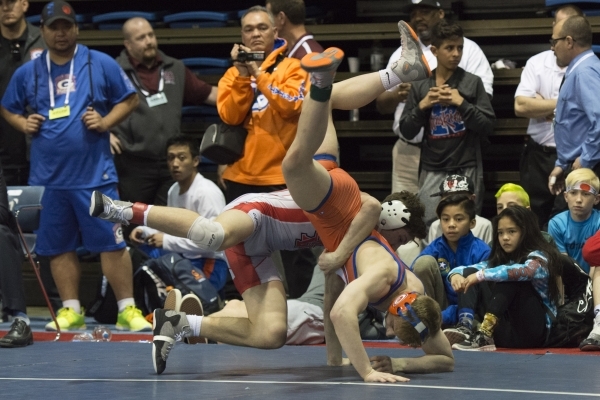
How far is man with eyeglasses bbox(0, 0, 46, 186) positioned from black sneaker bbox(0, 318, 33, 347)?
222 cm

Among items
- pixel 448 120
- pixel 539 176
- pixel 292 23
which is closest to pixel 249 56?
pixel 292 23

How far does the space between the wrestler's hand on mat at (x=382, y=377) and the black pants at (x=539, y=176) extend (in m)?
3.01

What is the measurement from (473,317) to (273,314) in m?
1.41

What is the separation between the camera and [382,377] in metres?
4.26

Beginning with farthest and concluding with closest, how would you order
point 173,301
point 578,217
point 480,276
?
point 578,217, point 480,276, point 173,301

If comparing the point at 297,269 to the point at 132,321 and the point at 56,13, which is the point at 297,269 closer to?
the point at 132,321

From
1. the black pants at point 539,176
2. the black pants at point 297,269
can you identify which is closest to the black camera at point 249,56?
the black pants at point 297,269

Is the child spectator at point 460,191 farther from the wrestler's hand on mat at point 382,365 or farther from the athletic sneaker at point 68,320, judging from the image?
the athletic sneaker at point 68,320

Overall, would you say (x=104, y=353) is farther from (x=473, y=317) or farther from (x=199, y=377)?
(x=473, y=317)

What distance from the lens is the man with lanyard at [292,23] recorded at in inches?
256

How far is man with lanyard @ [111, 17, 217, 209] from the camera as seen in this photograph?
7.66 m

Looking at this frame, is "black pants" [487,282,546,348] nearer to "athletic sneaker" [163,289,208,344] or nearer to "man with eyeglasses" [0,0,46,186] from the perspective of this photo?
"athletic sneaker" [163,289,208,344]

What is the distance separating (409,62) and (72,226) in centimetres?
284

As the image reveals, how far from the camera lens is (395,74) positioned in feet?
15.9
